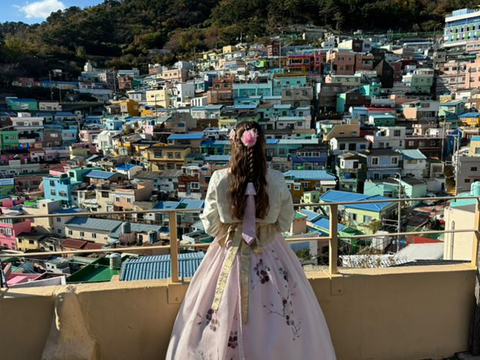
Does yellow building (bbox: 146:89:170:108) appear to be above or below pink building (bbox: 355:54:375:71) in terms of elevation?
below

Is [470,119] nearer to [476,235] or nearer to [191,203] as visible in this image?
[191,203]

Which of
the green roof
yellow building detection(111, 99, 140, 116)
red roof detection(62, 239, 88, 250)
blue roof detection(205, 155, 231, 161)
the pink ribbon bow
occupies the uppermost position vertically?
yellow building detection(111, 99, 140, 116)

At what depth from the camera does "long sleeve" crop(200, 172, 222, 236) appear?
4.25ft

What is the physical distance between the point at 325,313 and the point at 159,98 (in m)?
33.2

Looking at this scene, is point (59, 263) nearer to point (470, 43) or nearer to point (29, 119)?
point (29, 119)

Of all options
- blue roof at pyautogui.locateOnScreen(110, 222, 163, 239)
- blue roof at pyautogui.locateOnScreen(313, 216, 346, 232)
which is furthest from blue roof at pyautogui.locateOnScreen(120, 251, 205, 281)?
blue roof at pyautogui.locateOnScreen(313, 216, 346, 232)

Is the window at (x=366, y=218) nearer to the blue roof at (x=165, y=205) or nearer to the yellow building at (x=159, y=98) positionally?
the blue roof at (x=165, y=205)

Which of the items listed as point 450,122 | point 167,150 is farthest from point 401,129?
point 167,150

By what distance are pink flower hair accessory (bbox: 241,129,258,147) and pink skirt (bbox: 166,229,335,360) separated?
341mm

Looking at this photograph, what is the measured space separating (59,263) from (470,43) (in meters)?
41.0

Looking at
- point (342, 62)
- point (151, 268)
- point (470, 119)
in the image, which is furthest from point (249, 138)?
point (342, 62)

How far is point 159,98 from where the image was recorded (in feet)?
109

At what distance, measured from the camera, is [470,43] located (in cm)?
3819

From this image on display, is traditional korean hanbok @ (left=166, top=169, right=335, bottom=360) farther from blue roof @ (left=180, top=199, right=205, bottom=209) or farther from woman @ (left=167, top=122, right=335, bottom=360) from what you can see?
blue roof @ (left=180, top=199, right=205, bottom=209)
